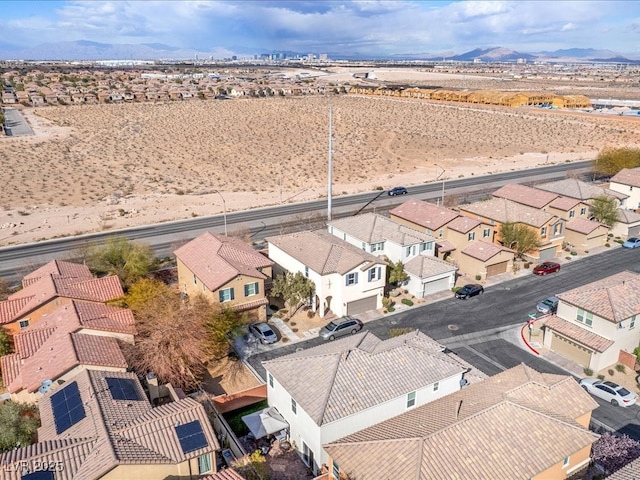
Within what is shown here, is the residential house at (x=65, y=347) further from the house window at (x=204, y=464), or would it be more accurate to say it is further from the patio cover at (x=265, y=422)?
the house window at (x=204, y=464)

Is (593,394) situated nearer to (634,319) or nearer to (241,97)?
(634,319)

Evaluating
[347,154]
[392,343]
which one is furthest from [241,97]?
[392,343]

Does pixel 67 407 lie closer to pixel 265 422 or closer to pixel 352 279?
pixel 265 422

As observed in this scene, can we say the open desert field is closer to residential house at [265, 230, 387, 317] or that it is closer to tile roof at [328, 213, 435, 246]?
tile roof at [328, 213, 435, 246]

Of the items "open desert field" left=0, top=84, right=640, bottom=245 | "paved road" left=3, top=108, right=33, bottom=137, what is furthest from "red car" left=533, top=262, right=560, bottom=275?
"paved road" left=3, top=108, right=33, bottom=137

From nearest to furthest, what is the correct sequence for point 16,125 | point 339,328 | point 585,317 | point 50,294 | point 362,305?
point 50,294
point 585,317
point 339,328
point 362,305
point 16,125

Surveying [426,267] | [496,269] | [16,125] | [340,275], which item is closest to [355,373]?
[340,275]
